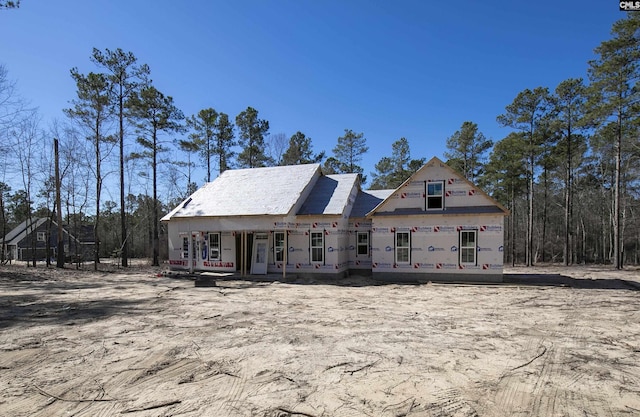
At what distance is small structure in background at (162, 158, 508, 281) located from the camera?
15789mm

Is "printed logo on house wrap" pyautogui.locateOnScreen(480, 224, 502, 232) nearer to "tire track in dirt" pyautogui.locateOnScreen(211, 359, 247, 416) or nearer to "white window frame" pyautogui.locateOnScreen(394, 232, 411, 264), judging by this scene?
"white window frame" pyautogui.locateOnScreen(394, 232, 411, 264)

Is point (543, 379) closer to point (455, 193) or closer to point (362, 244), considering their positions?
point (455, 193)

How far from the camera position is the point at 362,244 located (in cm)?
1883

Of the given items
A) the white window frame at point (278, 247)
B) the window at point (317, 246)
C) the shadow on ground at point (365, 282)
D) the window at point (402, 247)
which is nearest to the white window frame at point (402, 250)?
the window at point (402, 247)

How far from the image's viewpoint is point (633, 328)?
24.9ft

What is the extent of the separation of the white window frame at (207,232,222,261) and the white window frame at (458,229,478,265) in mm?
12774

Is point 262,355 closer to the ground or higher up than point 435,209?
closer to the ground

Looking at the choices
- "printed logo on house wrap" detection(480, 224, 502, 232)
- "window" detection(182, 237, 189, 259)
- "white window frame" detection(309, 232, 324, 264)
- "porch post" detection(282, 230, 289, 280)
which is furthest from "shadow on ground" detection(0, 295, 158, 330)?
"printed logo on house wrap" detection(480, 224, 502, 232)

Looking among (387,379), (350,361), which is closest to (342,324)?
(350,361)

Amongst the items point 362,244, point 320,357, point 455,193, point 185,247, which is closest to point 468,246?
point 455,193

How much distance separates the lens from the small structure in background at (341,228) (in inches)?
622

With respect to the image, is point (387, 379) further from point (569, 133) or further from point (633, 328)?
point (569, 133)

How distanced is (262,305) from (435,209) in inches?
382

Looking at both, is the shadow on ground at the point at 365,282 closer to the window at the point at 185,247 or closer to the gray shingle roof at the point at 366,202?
the window at the point at 185,247
